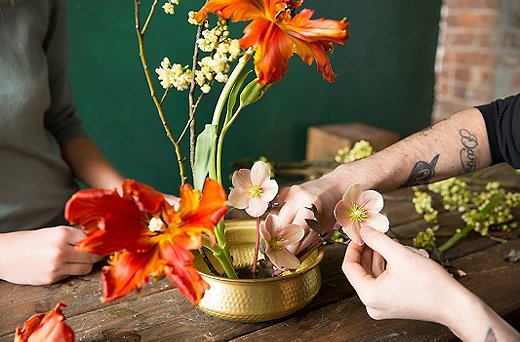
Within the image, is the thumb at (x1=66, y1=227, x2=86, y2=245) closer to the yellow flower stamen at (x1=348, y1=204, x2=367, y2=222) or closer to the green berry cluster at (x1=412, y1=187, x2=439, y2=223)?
the yellow flower stamen at (x1=348, y1=204, x2=367, y2=222)

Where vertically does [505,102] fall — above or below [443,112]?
above

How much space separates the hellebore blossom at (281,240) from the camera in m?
0.74

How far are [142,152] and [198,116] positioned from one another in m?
0.27

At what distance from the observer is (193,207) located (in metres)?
0.58

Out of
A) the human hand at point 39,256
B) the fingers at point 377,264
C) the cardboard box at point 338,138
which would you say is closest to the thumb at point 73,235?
the human hand at point 39,256

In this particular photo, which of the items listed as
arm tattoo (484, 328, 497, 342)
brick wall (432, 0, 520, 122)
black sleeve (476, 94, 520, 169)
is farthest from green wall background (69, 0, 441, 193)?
arm tattoo (484, 328, 497, 342)

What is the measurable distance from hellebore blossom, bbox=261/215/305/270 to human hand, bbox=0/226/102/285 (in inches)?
13.5

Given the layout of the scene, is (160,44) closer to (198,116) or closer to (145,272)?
(198,116)

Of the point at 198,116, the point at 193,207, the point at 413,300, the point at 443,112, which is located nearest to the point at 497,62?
the point at 443,112

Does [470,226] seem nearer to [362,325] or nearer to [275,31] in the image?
[362,325]

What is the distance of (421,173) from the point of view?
3.52 feet

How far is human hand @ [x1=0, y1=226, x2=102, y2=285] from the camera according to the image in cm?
88

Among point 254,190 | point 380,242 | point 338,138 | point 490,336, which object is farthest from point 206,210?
point 338,138

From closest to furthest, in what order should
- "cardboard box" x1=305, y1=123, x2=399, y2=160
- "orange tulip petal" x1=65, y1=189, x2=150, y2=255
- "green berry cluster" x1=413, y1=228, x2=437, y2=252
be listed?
"orange tulip petal" x1=65, y1=189, x2=150, y2=255 < "green berry cluster" x1=413, y1=228, x2=437, y2=252 < "cardboard box" x1=305, y1=123, x2=399, y2=160
